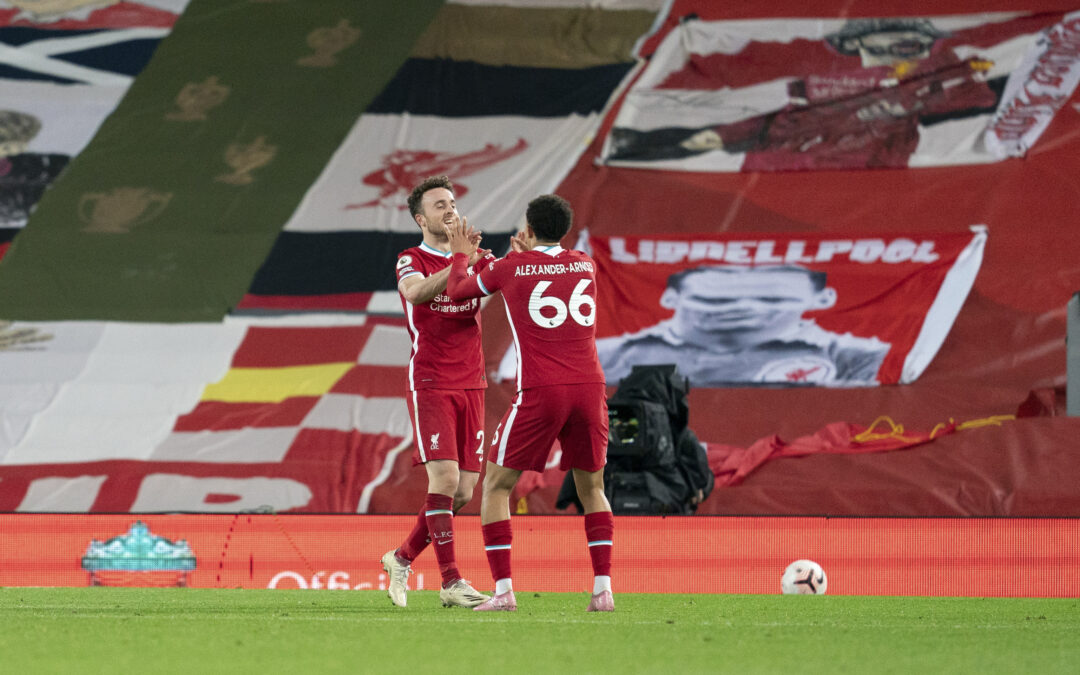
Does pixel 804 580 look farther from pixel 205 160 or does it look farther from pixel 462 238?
pixel 205 160

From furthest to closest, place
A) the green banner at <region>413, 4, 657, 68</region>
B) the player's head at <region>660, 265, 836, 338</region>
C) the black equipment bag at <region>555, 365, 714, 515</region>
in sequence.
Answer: the green banner at <region>413, 4, 657, 68</region> → the player's head at <region>660, 265, 836, 338</region> → the black equipment bag at <region>555, 365, 714, 515</region>

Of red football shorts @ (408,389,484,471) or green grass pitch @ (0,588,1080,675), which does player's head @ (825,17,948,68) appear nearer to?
green grass pitch @ (0,588,1080,675)

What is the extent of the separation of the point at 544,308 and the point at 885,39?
11.1 meters

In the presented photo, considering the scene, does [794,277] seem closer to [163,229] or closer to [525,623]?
[163,229]

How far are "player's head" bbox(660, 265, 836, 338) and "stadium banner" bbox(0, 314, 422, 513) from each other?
2595 mm

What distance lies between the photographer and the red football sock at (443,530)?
516 centimetres

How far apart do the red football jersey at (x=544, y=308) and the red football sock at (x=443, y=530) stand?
0.69 m

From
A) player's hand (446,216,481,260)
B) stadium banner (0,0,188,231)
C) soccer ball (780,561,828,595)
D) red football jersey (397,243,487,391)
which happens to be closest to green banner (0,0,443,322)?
stadium banner (0,0,188,231)

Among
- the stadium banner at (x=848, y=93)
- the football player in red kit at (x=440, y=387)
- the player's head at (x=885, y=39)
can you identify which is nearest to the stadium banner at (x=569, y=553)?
the football player in red kit at (x=440, y=387)

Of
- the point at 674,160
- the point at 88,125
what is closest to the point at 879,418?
the point at 674,160

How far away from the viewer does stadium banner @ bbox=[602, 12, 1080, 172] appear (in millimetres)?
13750

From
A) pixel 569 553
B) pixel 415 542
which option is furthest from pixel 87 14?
pixel 415 542

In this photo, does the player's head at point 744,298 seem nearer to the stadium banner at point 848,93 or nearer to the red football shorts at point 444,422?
the stadium banner at point 848,93

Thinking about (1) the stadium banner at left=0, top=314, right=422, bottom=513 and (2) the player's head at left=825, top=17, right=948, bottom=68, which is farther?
(2) the player's head at left=825, top=17, right=948, bottom=68
